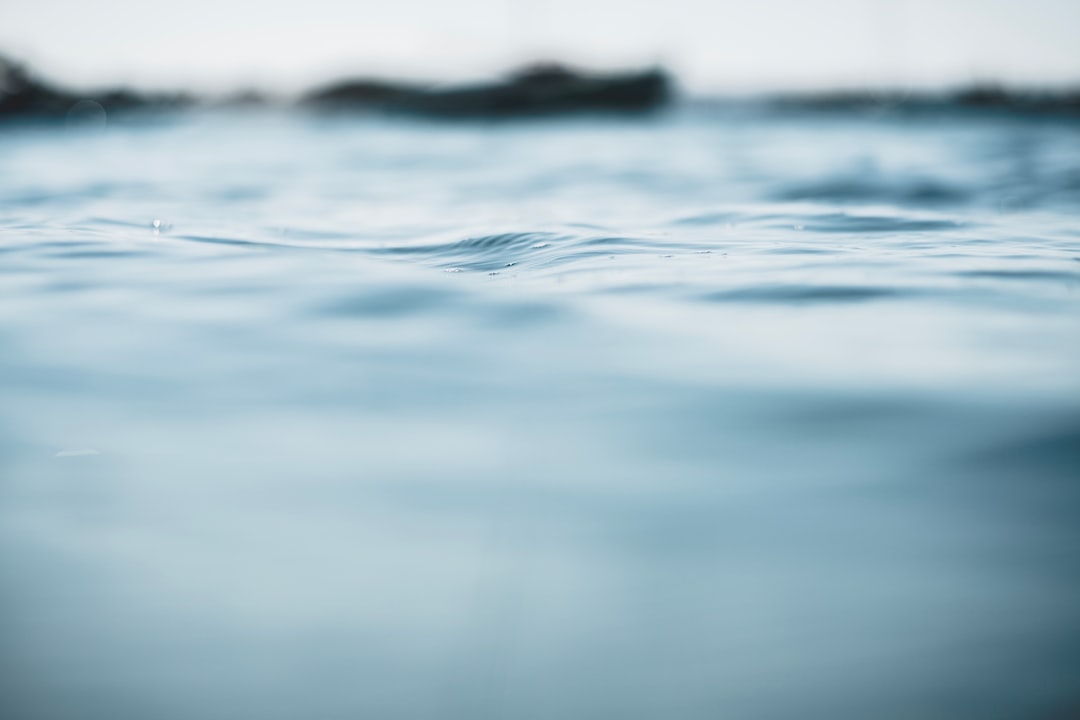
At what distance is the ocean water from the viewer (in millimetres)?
1344

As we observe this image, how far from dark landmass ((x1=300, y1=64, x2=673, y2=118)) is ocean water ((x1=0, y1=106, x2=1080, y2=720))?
36.3 meters

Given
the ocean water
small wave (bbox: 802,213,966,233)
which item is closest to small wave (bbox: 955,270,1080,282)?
the ocean water

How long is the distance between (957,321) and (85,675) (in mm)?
2694

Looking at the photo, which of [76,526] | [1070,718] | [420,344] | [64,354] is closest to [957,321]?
[420,344]

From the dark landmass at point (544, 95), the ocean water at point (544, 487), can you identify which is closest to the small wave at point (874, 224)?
the ocean water at point (544, 487)

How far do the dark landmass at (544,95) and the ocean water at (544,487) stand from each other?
36.3 metres

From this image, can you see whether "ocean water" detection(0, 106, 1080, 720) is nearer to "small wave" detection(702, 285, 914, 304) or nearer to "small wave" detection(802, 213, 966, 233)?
"small wave" detection(702, 285, 914, 304)

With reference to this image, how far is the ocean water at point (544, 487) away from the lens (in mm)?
1344

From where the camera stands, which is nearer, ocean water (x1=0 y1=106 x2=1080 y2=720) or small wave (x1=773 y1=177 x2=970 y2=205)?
ocean water (x1=0 y1=106 x2=1080 y2=720)

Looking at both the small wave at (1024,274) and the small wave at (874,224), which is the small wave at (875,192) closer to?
the small wave at (874,224)

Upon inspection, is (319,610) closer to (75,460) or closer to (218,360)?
(75,460)

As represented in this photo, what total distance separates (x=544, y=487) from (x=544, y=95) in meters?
39.2

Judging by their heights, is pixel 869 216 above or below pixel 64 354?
above

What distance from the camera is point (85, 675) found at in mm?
1352
